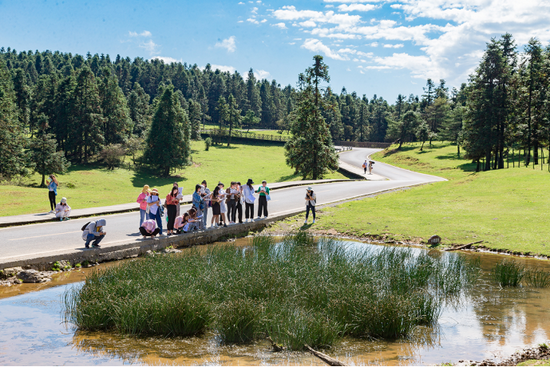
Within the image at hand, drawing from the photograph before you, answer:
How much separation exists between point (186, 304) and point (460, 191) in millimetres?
26853

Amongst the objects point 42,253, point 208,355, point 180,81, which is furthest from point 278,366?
point 180,81

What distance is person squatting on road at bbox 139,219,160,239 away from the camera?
15114 millimetres

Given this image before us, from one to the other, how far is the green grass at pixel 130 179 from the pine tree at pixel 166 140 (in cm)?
225

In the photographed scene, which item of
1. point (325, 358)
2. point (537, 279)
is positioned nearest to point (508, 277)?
point (537, 279)

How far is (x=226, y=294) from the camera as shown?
360 inches

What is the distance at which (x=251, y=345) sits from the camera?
758cm

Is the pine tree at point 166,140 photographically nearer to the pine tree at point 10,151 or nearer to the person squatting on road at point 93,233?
the pine tree at point 10,151

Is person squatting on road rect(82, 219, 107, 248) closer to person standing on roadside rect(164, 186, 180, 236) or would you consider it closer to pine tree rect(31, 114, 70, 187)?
person standing on roadside rect(164, 186, 180, 236)

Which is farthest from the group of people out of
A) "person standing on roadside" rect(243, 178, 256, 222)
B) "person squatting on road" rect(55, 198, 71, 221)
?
"person squatting on road" rect(55, 198, 71, 221)

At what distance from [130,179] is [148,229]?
45.5 m

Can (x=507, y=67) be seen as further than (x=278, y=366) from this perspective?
Yes

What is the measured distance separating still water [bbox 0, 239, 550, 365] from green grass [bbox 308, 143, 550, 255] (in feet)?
27.8

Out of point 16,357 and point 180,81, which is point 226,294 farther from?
point 180,81

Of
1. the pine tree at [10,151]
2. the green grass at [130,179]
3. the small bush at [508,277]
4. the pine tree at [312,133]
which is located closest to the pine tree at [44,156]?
the pine tree at [10,151]
